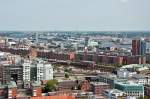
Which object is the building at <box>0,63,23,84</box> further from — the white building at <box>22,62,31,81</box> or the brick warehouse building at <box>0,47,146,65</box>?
the brick warehouse building at <box>0,47,146,65</box>

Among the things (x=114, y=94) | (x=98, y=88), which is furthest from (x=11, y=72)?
(x=114, y=94)

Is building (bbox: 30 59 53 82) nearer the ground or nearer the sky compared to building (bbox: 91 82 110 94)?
nearer the sky

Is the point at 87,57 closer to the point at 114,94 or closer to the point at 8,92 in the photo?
the point at 114,94

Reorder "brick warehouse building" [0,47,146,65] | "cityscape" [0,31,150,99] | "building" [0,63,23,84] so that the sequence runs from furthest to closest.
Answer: "brick warehouse building" [0,47,146,65], "building" [0,63,23,84], "cityscape" [0,31,150,99]

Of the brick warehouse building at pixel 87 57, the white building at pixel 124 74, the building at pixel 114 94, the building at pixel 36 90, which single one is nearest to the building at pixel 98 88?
the building at pixel 114 94

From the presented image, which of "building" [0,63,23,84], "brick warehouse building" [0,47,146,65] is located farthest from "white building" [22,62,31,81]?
"brick warehouse building" [0,47,146,65]

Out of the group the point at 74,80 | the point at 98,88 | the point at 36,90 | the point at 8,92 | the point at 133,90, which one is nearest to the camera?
the point at 8,92

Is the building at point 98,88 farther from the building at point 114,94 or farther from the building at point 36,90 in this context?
the building at point 36,90

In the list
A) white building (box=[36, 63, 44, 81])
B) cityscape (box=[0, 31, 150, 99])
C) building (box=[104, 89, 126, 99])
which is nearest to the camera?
building (box=[104, 89, 126, 99])

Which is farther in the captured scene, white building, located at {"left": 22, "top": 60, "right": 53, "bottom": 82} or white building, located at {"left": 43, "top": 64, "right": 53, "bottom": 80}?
white building, located at {"left": 43, "top": 64, "right": 53, "bottom": 80}

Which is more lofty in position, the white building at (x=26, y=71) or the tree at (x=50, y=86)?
the white building at (x=26, y=71)

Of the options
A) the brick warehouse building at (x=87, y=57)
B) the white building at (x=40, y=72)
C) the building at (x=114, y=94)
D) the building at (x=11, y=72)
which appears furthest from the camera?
the brick warehouse building at (x=87, y=57)
